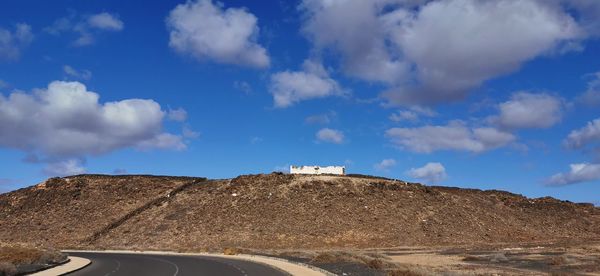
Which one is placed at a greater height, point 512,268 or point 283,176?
point 283,176

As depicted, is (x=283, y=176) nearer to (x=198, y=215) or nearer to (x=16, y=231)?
(x=198, y=215)

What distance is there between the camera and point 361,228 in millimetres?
78375

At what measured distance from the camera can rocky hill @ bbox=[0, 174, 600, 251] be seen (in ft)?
255

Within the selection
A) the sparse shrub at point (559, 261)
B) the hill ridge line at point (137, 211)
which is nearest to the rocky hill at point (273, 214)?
the hill ridge line at point (137, 211)

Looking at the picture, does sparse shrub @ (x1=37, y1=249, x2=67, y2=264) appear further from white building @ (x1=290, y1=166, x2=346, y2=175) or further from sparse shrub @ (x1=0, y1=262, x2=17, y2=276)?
white building @ (x1=290, y1=166, x2=346, y2=175)

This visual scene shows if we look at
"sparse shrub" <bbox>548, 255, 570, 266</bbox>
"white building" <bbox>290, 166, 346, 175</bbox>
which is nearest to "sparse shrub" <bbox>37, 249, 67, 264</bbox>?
"sparse shrub" <bbox>548, 255, 570, 266</bbox>

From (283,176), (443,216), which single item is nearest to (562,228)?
(443,216)

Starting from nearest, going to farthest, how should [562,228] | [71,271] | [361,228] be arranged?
1. [71,271]
2. [361,228]
3. [562,228]

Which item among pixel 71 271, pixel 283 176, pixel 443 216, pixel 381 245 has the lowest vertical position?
pixel 71 271

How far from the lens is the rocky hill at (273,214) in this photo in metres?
77.7

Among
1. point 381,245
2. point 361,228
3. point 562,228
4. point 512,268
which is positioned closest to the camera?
point 512,268

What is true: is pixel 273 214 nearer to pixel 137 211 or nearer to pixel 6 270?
pixel 137 211

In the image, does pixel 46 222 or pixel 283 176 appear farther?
pixel 283 176

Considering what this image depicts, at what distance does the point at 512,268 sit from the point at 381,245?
34038mm
